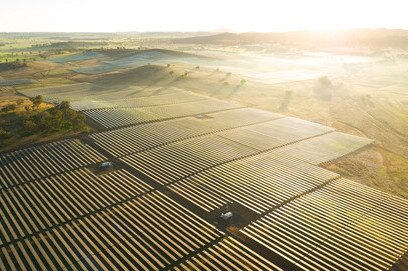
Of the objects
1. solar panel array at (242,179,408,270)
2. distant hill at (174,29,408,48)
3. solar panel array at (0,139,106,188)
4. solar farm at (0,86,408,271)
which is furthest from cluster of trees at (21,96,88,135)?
distant hill at (174,29,408,48)

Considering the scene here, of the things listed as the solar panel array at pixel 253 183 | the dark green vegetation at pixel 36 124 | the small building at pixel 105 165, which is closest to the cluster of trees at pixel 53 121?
the dark green vegetation at pixel 36 124

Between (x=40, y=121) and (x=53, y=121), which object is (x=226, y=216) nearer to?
(x=53, y=121)

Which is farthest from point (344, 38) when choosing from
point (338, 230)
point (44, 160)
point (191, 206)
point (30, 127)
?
point (191, 206)

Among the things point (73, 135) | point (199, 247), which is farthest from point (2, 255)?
point (73, 135)

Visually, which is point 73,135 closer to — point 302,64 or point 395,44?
point 302,64

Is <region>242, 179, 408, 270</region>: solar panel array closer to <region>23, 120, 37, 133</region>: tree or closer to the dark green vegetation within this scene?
the dark green vegetation

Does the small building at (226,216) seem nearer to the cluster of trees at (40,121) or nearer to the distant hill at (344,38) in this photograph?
the cluster of trees at (40,121)
